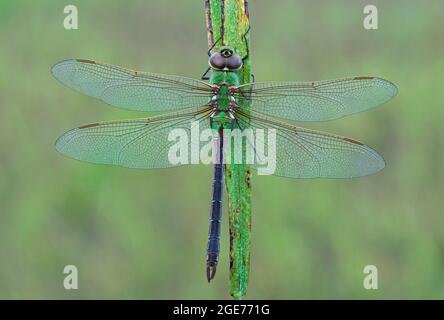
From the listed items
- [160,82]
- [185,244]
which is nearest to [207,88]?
[160,82]

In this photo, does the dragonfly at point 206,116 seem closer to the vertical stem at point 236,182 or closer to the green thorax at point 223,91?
the green thorax at point 223,91

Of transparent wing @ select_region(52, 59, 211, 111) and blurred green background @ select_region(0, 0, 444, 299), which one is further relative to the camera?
blurred green background @ select_region(0, 0, 444, 299)

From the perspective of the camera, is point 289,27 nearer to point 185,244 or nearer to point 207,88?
point 185,244

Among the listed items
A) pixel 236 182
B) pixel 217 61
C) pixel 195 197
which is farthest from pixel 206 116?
pixel 195 197

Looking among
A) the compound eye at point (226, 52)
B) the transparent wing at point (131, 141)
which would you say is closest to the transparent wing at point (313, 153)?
the transparent wing at point (131, 141)

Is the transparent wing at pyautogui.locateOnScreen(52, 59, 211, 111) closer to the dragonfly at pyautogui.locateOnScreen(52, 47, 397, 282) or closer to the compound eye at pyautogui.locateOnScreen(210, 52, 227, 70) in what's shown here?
the dragonfly at pyautogui.locateOnScreen(52, 47, 397, 282)

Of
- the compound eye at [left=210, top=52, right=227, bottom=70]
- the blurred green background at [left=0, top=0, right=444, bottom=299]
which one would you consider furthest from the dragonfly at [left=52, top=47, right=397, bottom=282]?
the blurred green background at [left=0, top=0, right=444, bottom=299]
